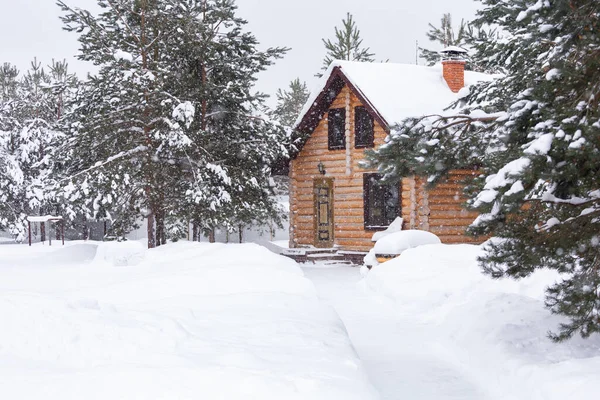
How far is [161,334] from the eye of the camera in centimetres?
475

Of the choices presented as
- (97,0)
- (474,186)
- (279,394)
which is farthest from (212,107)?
(279,394)

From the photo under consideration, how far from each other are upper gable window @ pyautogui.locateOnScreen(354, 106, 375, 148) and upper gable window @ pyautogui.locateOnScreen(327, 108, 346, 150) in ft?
1.74

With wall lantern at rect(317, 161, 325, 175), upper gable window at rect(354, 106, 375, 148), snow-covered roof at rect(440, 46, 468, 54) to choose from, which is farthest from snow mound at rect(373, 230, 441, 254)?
snow-covered roof at rect(440, 46, 468, 54)

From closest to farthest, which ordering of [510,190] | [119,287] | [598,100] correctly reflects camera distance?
[510,190]
[598,100]
[119,287]

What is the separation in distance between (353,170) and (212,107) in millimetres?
5695

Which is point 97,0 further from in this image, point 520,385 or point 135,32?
point 520,385

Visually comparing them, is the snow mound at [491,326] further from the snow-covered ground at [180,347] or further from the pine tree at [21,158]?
the pine tree at [21,158]

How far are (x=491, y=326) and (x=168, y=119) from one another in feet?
39.3

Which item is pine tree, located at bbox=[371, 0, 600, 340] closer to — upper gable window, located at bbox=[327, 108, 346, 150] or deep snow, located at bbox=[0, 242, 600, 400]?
deep snow, located at bbox=[0, 242, 600, 400]

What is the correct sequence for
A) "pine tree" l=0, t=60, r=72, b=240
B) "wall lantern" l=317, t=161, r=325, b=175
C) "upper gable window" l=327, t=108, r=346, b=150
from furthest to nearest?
"pine tree" l=0, t=60, r=72, b=240
"wall lantern" l=317, t=161, r=325, b=175
"upper gable window" l=327, t=108, r=346, b=150

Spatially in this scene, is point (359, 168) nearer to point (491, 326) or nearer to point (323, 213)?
point (323, 213)

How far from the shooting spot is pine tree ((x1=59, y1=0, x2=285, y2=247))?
58.0ft

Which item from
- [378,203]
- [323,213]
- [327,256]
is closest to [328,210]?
[323,213]

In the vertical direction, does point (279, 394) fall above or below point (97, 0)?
below
